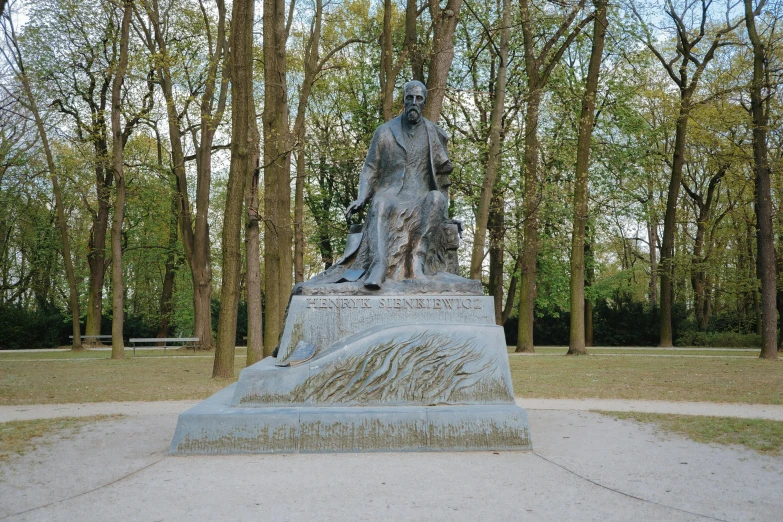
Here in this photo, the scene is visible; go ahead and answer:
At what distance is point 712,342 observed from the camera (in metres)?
30.3

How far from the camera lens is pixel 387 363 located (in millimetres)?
6555

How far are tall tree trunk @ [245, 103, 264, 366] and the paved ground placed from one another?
25.3ft

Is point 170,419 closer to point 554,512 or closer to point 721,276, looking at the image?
point 554,512

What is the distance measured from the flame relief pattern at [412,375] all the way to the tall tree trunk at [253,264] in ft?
26.2

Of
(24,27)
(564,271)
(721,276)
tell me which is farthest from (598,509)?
(721,276)

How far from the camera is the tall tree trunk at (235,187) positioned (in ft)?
44.0

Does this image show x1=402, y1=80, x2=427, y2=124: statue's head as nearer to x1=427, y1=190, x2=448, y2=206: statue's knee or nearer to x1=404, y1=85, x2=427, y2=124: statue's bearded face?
x1=404, y1=85, x2=427, y2=124: statue's bearded face

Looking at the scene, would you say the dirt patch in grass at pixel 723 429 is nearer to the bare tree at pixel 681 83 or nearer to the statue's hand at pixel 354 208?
the statue's hand at pixel 354 208

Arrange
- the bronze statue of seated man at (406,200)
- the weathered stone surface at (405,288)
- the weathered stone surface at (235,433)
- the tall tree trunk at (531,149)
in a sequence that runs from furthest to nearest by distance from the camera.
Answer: the tall tree trunk at (531,149)
the bronze statue of seated man at (406,200)
the weathered stone surface at (405,288)
the weathered stone surface at (235,433)

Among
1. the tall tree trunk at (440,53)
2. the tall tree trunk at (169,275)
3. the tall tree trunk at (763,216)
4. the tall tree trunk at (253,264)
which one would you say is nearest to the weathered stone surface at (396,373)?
the tall tree trunk at (253,264)

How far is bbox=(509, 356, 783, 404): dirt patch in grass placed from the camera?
11.5 metres

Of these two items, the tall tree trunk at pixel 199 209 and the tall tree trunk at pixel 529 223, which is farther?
the tall tree trunk at pixel 199 209

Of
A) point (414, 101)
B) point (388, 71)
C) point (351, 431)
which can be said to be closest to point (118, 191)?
point (388, 71)

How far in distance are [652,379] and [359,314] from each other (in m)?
9.24
